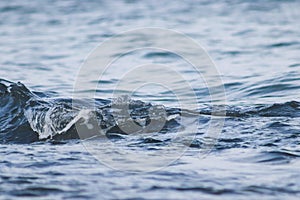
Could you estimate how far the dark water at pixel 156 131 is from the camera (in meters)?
3.98

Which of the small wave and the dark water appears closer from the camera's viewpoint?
the dark water

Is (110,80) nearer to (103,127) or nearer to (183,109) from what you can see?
(183,109)

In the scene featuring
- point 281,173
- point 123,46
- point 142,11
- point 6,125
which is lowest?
point 281,173

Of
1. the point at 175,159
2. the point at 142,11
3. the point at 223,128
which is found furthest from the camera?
the point at 142,11

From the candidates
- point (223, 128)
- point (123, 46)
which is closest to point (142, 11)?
point (123, 46)

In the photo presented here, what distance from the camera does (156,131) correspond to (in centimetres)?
551

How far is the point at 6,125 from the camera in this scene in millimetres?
5883

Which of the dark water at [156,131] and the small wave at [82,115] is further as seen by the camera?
the small wave at [82,115]

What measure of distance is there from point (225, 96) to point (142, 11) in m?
8.02

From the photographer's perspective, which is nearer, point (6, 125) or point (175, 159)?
point (175, 159)

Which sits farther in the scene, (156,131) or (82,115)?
(82,115)

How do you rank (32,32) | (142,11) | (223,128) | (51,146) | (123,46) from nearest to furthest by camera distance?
(51,146), (223,128), (123,46), (32,32), (142,11)

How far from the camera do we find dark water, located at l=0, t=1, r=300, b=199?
13.0 feet

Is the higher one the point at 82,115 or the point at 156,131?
the point at 82,115
